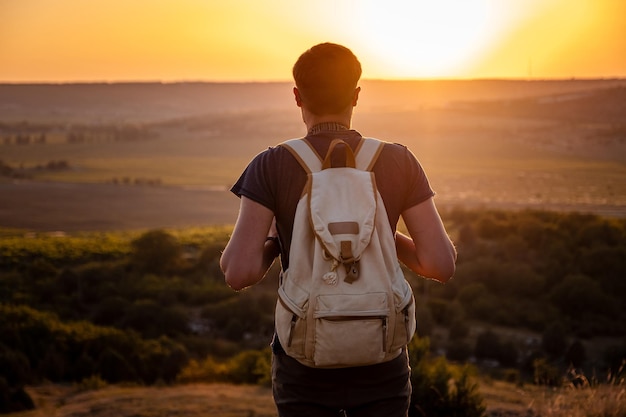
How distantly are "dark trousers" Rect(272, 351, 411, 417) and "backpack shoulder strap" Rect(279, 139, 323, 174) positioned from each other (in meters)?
0.56

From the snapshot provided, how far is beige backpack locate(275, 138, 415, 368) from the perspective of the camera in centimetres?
223

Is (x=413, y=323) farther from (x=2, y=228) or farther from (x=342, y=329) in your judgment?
(x=2, y=228)

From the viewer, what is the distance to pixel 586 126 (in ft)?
195

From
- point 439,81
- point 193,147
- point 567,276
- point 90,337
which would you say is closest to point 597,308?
point 567,276

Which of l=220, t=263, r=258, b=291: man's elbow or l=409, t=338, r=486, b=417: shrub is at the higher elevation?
l=220, t=263, r=258, b=291: man's elbow

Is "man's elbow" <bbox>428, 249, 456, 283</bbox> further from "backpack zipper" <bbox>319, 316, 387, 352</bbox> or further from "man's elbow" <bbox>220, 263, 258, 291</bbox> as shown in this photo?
"man's elbow" <bbox>220, 263, 258, 291</bbox>

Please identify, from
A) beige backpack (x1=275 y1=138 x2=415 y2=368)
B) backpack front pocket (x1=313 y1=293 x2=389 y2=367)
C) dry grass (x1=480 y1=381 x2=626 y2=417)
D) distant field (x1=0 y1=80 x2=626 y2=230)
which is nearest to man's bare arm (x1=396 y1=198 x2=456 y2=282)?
beige backpack (x1=275 y1=138 x2=415 y2=368)

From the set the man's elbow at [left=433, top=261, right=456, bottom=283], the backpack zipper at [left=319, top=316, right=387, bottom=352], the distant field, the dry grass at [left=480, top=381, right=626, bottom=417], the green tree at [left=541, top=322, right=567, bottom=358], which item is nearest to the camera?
the backpack zipper at [left=319, top=316, right=387, bottom=352]

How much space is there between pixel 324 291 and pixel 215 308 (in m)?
29.4

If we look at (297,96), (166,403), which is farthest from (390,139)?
(297,96)

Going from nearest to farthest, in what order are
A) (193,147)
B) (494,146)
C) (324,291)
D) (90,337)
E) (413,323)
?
(324,291) < (413,323) < (90,337) < (494,146) < (193,147)

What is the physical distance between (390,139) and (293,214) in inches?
3404

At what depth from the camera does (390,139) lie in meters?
88.1

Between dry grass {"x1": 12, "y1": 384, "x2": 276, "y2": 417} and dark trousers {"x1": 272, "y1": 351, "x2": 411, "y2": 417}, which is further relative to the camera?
dry grass {"x1": 12, "y1": 384, "x2": 276, "y2": 417}
